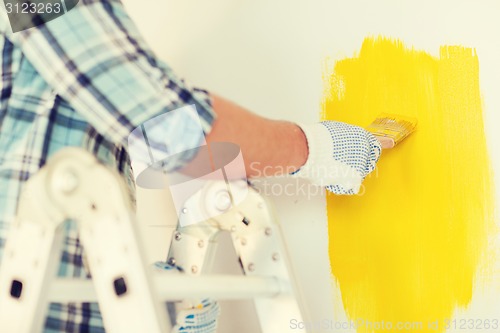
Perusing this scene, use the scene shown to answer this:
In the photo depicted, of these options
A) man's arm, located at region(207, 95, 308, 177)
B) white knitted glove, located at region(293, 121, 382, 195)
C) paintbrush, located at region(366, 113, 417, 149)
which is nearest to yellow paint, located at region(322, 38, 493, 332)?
paintbrush, located at region(366, 113, 417, 149)

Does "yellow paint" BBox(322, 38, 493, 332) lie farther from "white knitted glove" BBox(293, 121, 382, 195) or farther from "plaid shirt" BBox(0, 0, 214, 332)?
"plaid shirt" BBox(0, 0, 214, 332)

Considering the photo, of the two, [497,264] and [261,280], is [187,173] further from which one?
[497,264]

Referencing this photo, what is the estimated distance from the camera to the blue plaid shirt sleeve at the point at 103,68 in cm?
64

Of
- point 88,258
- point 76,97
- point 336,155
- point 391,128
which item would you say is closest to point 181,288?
point 88,258

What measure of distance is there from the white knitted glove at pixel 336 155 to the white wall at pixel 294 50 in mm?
204

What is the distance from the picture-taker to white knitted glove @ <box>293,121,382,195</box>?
910 millimetres

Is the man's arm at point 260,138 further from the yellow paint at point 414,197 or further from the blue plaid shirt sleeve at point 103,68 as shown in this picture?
the yellow paint at point 414,197

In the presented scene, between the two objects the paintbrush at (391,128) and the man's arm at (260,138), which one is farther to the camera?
the paintbrush at (391,128)

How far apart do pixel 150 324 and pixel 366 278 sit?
24.7 inches

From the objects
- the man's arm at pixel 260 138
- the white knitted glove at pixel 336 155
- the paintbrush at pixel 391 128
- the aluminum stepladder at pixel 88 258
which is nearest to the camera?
the aluminum stepladder at pixel 88 258

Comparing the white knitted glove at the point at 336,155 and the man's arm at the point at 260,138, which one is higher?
the man's arm at the point at 260,138

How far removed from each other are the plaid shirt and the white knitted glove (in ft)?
0.84

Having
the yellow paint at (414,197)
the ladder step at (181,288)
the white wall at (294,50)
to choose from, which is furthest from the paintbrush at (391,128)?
the ladder step at (181,288)

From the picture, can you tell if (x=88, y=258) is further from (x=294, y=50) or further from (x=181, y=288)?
(x=294, y=50)
